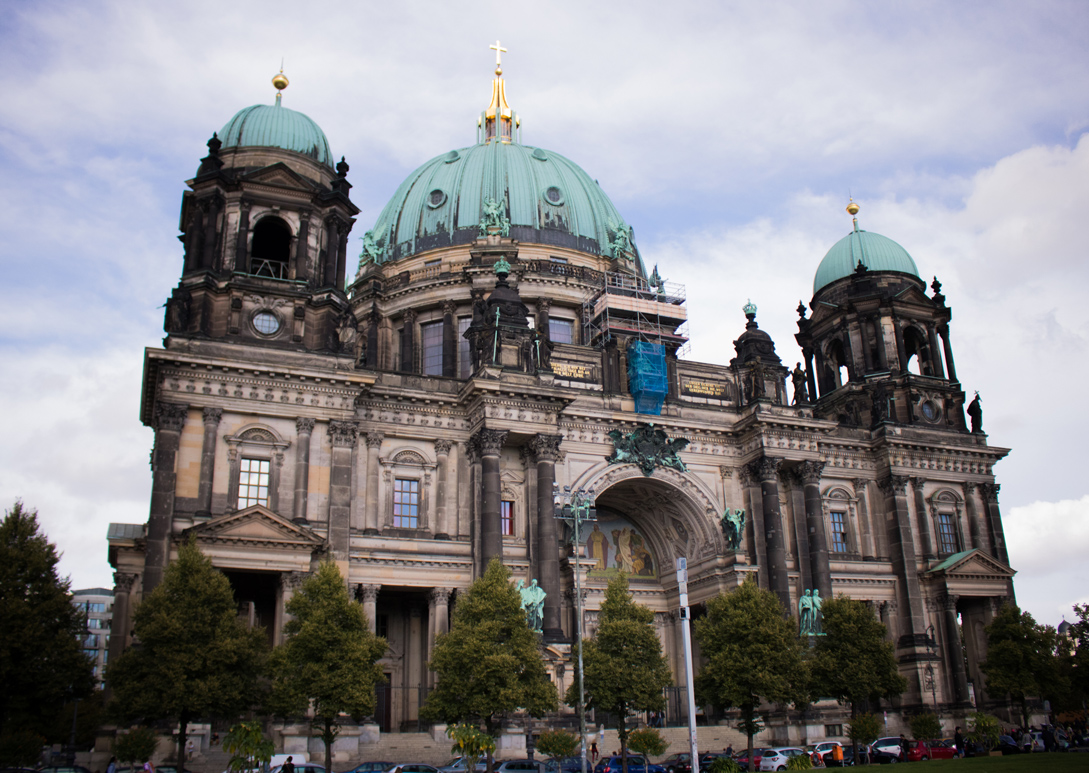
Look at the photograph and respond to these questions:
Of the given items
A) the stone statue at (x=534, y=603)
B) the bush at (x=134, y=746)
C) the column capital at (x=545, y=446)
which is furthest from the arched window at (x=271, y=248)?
the bush at (x=134, y=746)

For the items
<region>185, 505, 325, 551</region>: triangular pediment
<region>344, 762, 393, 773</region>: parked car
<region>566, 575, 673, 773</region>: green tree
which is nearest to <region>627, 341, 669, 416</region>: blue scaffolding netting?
<region>566, 575, 673, 773</region>: green tree

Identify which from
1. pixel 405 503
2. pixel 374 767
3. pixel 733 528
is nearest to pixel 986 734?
pixel 733 528

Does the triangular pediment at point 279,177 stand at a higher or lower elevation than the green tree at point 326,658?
higher

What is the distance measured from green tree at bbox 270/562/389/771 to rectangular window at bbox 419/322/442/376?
2451 cm

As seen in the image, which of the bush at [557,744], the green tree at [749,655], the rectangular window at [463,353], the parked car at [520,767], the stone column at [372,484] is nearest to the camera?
the parked car at [520,767]

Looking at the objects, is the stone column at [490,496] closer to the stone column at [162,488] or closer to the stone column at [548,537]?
the stone column at [548,537]

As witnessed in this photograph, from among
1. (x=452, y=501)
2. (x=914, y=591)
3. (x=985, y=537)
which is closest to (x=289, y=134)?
(x=452, y=501)

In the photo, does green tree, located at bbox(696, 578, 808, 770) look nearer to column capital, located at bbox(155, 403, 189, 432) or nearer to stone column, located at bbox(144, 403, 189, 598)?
stone column, located at bbox(144, 403, 189, 598)

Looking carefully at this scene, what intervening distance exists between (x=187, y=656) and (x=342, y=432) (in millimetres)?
11985

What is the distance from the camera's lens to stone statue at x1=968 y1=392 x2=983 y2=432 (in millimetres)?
55344

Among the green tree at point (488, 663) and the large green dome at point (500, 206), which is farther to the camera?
the large green dome at point (500, 206)

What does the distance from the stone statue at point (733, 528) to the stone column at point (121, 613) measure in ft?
84.9

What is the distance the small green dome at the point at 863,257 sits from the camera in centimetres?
5834

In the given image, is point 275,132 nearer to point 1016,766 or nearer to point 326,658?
point 326,658
